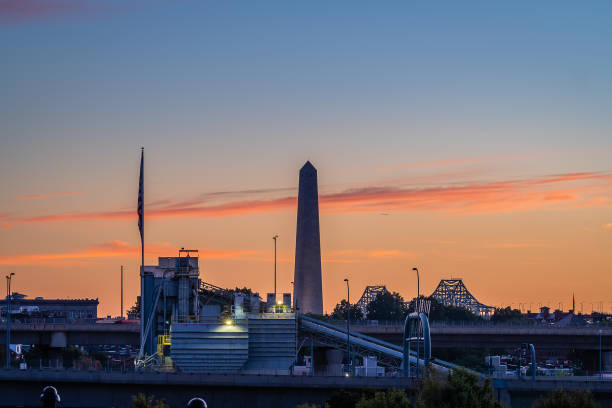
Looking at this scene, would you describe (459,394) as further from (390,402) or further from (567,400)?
(567,400)

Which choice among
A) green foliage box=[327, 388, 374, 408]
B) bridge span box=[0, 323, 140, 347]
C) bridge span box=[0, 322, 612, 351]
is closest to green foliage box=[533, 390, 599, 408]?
green foliage box=[327, 388, 374, 408]

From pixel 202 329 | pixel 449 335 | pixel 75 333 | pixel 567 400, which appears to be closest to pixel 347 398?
pixel 567 400

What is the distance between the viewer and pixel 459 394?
67312mm

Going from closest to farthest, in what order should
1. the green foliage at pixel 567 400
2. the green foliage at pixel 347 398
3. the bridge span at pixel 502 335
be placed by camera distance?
the green foliage at pixel 567 400
the green foliage at pixel 347 398
the bridge span at pixel 502 335

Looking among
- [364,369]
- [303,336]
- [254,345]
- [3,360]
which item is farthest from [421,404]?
[3,360]

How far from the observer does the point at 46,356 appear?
163000mm

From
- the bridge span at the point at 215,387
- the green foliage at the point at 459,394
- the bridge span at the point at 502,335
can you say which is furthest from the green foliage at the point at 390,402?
the bridge span at the point at 502,335

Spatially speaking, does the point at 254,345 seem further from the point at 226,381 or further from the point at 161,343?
the point at 226,381

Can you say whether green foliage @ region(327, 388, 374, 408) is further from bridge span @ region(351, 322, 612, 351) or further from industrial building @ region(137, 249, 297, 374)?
bridge span @ region(351, 322, 612, 351)

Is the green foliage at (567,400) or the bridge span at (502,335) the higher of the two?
the bridge span at (502,335)

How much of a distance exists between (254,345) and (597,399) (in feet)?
134

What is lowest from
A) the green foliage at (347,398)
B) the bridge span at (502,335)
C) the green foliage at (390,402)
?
the green foliage at (347,398)

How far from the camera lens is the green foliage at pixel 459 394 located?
67.2m

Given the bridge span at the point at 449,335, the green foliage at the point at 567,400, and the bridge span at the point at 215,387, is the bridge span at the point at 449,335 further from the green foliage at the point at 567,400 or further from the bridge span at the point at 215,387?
the green foliage at the point at 567,400
